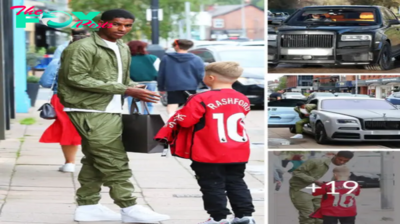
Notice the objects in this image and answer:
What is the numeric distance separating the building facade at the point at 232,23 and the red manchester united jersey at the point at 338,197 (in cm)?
3146

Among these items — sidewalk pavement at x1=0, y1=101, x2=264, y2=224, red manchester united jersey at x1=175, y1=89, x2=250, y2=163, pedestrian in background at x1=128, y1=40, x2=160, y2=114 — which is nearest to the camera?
red manchester united jersey at x1=175, y1=89, x2=250, y2=163

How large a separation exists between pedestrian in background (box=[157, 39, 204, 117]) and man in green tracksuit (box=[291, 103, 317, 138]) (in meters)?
8.40

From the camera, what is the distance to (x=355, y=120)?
3725mm

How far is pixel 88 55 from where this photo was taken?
5.54 m

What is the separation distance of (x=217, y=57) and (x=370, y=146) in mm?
16921

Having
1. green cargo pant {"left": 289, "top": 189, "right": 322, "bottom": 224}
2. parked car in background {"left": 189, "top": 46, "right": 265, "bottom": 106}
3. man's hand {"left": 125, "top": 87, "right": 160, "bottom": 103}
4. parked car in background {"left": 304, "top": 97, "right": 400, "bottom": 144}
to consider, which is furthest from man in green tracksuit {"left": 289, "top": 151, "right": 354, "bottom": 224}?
parked car in background {"left": 189, "top": 46, "right": 265, "bottom": 106}

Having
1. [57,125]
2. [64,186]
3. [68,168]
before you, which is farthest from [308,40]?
[68,168]

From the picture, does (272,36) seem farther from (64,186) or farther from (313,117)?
(64,186)

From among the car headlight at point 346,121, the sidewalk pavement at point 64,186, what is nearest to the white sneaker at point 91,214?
the sidewalk pavement at point 64,186

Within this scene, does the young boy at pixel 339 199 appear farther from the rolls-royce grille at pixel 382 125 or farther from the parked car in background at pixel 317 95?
the parked car in background at pixel 317 95

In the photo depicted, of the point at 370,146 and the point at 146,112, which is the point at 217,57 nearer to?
the point at 146,112

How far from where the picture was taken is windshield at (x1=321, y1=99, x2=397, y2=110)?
3.77 meters

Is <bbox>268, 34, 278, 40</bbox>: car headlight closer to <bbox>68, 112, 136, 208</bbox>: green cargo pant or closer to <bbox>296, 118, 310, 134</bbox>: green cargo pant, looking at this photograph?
<bbox>296, 118, 310, 134</bbox>: green cargo pant

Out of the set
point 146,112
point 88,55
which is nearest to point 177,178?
point 146,112
